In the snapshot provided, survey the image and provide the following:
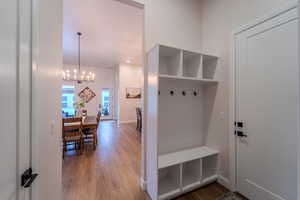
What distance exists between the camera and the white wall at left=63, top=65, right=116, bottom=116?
24.9 ft

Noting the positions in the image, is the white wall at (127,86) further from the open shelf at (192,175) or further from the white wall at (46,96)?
the white wall at (46,96)

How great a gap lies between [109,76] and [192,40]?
686 cm

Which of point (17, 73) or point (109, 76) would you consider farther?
point (109, 76)

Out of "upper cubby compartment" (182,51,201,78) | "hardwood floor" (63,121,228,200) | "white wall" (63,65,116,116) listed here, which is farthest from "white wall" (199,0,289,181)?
"white wall" (63,65,116,116)

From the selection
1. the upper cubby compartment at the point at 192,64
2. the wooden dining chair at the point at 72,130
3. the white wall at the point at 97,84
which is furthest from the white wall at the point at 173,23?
the white wall at the point at 97,84

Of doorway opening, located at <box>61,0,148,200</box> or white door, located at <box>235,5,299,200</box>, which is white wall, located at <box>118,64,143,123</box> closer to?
doorway opening, located at <box>61,0,148,200</box>

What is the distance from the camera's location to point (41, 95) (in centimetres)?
101

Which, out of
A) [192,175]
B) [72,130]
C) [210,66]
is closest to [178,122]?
[192,175]

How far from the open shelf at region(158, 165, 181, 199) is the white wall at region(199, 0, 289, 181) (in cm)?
84

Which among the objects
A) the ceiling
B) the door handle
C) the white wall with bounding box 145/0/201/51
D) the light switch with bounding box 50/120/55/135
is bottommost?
the door handle

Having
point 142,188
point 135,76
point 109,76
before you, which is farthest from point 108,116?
point 142,188

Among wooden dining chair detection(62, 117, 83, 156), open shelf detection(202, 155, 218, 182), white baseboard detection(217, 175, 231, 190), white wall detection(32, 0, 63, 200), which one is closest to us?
white wall detection(32, 0, 63, 200)

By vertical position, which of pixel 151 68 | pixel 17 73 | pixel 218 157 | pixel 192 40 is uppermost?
pixel 192 40

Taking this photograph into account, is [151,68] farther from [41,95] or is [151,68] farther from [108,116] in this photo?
[108,116]
